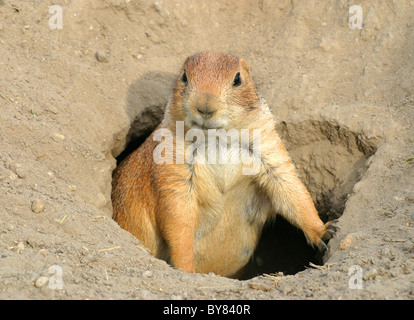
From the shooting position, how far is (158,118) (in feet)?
23.8

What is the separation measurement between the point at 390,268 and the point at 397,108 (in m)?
2.62

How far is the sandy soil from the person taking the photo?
3.85 m

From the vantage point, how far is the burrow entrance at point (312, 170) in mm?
6145

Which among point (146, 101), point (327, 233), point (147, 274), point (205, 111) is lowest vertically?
point (147, 274)

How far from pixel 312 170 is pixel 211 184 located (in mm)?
1770

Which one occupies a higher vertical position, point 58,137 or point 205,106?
point 205,106

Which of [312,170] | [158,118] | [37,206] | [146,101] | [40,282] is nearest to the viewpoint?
[40,282]

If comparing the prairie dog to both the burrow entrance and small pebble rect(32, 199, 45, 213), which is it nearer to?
the burrow entrance

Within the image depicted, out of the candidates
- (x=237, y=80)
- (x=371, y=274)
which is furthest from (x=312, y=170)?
(x=371, y=274)

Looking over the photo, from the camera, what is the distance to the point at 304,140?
6.68 metres

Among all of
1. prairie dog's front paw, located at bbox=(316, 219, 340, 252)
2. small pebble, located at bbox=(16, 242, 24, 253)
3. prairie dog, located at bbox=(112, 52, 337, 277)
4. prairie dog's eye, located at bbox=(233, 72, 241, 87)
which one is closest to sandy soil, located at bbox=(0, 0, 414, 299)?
small pebble, located at bbox=(16, 242, 24, 253)

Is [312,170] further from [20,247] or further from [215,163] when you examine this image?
[20,247]

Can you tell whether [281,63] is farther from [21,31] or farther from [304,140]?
[21,31]

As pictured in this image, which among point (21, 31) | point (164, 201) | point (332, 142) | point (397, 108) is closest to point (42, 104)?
point (21, 31)
